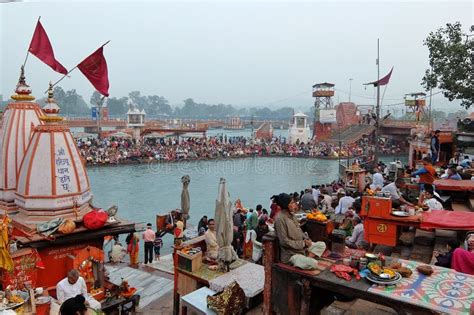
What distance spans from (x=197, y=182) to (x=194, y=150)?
13776mm

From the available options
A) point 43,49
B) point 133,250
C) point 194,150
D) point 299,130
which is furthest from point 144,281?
point 299,130

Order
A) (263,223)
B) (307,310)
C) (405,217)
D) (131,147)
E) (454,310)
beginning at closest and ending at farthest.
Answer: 1. (454,310)
2. (307,310)
3. (405,217)
4. (263,223)
5. (131,147)

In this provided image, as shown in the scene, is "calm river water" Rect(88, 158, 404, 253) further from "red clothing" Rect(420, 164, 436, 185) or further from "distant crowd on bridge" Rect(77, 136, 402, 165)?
"red clothing" Rect(420, 164, 436, 185)

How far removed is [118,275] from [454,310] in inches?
308

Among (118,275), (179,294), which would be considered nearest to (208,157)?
(118,275)

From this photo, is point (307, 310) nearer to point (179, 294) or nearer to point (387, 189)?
point (179, 294)

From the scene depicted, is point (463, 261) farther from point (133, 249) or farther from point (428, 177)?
point (133, 249)

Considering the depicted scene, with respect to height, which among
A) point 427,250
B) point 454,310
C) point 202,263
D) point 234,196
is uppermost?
point 454,310

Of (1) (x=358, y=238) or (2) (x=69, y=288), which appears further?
(1) (x=358, y=238)

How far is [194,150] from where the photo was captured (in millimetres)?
39500

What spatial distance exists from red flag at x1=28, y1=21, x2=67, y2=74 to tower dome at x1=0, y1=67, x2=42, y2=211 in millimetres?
575

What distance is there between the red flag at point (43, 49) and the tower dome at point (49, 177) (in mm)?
888

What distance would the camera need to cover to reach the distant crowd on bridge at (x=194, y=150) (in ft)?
114

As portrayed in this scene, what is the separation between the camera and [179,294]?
6863 mm
